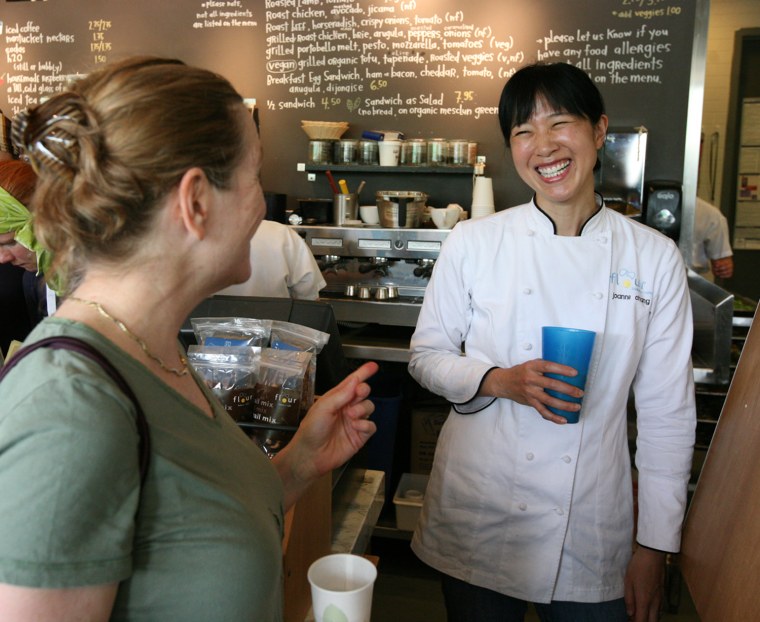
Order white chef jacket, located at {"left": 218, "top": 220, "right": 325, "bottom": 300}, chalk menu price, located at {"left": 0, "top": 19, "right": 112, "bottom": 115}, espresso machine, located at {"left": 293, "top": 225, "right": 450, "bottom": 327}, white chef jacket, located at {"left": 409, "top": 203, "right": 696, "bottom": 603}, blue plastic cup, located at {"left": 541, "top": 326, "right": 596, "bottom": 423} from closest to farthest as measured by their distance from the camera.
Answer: blue plastic cup, located at {"left": 541, "top": 326, "right": 596, "bottom": 423} < white chef jacket, located at {"left": 409, "top": 203, "right": 696, "bottom": 603} < white chef jacket, located at {"left": 218, "top": 220, "right": 325, "bottom": 300} < espresso machine, located at {"left": 293, "top": 225, "right": 450, "bottom": 327} < chalk menu price, located at {"left": 0, "top": 19, "right": 112, "bottom": 115}

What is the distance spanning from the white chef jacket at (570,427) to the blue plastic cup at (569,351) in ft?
0.57

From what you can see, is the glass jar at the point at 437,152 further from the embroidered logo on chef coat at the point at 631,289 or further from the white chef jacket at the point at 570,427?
the embroidered logo on chef coat at the point at 631,289

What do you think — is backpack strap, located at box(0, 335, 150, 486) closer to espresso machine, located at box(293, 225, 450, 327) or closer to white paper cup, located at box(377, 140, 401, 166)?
espresso machine, located at box(293, 225, 450, 327)

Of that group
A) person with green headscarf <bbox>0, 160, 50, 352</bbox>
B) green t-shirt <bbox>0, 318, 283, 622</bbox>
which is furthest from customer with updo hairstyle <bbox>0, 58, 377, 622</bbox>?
person with green headscarf <bbox>0, 160, 50, 352</bbox>

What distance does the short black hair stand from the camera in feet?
5.09

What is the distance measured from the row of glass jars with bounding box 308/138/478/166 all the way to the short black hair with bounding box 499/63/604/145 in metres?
2.45

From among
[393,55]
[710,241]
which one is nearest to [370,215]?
[393,55]

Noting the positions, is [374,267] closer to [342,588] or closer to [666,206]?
[666,206]

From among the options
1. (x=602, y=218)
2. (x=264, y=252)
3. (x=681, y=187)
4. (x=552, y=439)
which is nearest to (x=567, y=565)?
(x=552, y=439)

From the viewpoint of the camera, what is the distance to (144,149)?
750 mm

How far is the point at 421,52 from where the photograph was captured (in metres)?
4.20

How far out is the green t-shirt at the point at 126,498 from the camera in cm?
62

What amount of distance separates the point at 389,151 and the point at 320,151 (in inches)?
17.6

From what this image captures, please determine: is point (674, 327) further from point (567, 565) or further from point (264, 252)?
point (264, 252)
